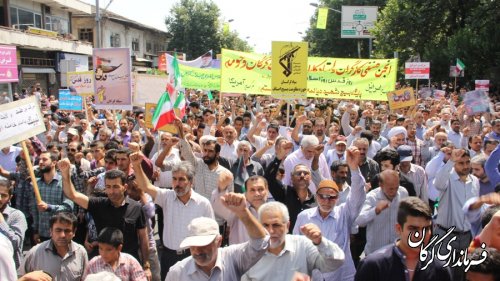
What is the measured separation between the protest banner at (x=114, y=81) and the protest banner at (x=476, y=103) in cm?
667

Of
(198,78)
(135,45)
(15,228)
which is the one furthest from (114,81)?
(135,45)

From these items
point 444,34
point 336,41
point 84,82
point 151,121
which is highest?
point 336,41

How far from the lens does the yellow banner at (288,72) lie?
930 cm

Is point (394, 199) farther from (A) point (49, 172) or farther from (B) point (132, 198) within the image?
(A) point (49, 172)

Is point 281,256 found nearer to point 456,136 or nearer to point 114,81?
point 114,81

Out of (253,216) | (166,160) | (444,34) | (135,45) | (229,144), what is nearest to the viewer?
(253,216)

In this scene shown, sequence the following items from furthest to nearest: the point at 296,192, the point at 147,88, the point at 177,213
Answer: the point at 147,88 → the point at 296,192 → the point at 177,213

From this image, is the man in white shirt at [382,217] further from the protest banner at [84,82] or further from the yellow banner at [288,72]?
the protest banner at [84,82]

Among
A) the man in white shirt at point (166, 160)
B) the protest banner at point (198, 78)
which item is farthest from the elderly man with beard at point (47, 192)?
the protest banner at point (198, 78)

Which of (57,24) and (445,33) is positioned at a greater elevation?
(57,24)

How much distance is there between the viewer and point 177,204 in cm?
478

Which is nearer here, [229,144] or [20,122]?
[20,122]

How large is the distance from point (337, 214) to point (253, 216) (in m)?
1.34

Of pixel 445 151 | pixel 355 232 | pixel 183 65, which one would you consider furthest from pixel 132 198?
pixel 183 65
